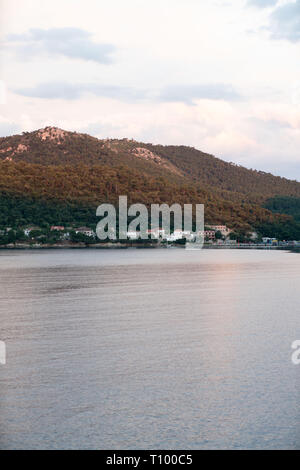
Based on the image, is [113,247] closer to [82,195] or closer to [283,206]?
[82,195]

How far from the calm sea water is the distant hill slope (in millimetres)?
90176

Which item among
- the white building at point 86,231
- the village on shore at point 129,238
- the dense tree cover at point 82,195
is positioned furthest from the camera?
the white building at point 86,231

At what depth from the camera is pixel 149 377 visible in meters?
11.2

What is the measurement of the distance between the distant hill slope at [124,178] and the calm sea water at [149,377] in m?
90.2

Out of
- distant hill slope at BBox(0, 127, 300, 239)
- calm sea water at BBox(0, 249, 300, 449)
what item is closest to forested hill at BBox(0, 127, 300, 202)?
distant hill slope at BBox(0, 127, 300, 239)

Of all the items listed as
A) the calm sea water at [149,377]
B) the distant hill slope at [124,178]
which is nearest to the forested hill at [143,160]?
the distant hill slope at [124,178]

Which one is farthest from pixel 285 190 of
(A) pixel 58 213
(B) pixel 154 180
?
(A) pixel 58 213

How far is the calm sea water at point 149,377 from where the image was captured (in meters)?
8.42

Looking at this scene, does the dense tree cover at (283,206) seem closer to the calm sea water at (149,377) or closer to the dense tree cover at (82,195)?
the dense tree cover at (82,195)

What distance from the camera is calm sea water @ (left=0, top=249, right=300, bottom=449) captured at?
842 cm

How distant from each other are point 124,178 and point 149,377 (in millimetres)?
116952

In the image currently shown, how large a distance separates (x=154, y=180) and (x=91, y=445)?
122 meters

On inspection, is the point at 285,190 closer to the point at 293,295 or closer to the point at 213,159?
the point at 213,159

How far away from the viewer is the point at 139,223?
407 ft
